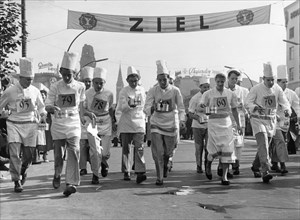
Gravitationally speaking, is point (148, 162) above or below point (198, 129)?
below

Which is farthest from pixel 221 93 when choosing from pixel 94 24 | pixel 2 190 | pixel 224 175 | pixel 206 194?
pixel 94 24

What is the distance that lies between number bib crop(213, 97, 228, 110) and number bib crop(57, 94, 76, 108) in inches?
107

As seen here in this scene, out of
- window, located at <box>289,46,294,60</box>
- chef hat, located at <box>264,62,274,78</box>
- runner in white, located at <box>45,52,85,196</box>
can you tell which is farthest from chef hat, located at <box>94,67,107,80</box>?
window, located at <box>289,46,294,60</box>

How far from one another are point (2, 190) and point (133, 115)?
2.79 m

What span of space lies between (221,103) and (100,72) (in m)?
2.38

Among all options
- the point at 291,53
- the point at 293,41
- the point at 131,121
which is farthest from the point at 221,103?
the point at 291,53


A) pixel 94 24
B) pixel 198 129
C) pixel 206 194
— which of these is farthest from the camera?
pixel 94 24

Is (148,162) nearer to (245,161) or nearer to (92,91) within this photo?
(245,161)

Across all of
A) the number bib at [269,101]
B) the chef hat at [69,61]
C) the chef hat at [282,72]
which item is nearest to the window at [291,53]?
the chef hat at [282,72]

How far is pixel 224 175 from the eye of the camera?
8.84 metres

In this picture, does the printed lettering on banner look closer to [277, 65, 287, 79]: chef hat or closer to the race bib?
the race bib

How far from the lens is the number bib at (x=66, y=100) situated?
7773mm

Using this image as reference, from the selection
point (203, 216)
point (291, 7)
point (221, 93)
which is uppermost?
point (291, 7)

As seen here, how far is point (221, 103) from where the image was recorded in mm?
9211
